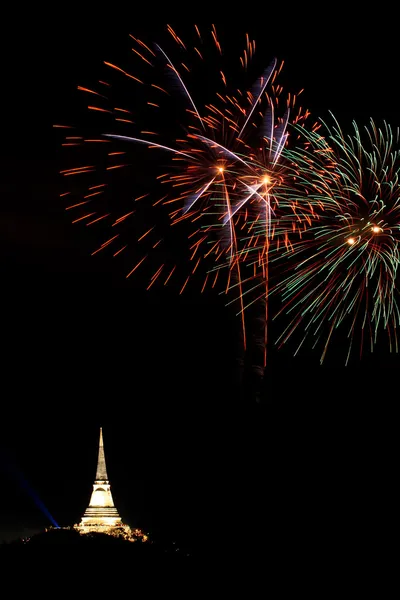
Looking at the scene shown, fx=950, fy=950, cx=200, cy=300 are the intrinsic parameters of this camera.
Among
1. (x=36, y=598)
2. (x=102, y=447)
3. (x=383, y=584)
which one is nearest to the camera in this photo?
(x=383, y=584)

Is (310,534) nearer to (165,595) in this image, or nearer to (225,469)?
(225,469)

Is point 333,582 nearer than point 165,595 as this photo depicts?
Yes

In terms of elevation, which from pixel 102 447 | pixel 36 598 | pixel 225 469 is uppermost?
pixel 102 447

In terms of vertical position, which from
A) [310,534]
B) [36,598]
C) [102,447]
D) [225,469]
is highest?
[102,447]

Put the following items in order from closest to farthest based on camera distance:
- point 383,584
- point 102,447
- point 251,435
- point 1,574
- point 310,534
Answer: point 383,584 < point 310,534 < point 251,435 < point 1,574 < point 102,447

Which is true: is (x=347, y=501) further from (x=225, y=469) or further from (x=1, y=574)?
(x=1, y=574)

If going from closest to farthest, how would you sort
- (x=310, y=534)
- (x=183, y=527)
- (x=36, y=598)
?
(x=310, y=534)
(x=36, y=598)
(x=183, y=527)

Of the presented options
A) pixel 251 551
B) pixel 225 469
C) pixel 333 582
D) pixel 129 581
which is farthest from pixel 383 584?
pixel 129 581

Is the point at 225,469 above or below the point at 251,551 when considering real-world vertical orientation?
above

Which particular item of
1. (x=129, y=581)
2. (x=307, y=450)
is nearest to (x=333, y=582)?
(x=307, y=450)

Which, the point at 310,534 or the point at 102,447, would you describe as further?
the point at 102,447
